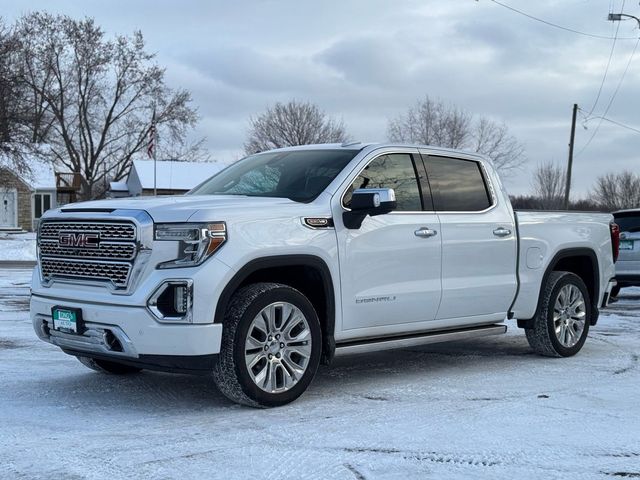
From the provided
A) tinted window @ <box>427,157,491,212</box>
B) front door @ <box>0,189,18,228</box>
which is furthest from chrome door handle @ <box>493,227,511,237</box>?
front door @ <box>0,189,18,228</box>

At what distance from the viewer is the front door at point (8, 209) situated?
4969 centimetres

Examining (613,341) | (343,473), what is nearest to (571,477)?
(343,473)

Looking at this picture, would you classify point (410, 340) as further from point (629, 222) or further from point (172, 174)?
point (172, 174)

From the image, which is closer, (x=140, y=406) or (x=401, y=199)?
(x=140, y=406)

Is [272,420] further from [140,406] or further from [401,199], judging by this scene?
[401,199]

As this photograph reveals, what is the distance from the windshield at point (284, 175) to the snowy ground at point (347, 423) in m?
1.58

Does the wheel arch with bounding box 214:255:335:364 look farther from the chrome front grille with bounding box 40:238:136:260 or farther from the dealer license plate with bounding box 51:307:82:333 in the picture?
the dealer license plate with bounding box 51:307:82:333

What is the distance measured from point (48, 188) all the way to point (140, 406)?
163 feet

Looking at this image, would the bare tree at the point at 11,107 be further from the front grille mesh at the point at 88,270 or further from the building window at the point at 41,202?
the front grille mesh at the point at 88,270

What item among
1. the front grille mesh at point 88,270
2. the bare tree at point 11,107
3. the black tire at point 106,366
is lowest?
the black tire at point 106,366

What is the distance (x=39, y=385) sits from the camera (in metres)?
6.43

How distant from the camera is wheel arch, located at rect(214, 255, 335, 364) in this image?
18.7 feet

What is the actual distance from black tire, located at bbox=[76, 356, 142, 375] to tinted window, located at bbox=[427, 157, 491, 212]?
2.98 meters

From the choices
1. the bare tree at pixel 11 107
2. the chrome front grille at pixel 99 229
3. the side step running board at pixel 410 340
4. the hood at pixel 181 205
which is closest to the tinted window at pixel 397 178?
the hood at pixel 181 205
